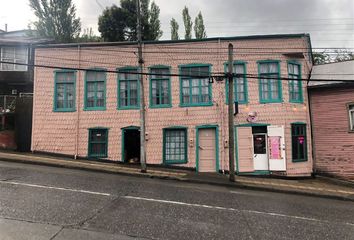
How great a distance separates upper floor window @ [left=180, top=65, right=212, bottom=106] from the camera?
56.6 feet

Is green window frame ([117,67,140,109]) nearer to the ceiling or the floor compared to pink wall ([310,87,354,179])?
nearer to the ceiling

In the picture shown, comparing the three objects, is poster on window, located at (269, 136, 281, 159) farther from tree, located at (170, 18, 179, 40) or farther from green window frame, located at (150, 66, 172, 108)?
tree, located at (170, 18, 179, 40)

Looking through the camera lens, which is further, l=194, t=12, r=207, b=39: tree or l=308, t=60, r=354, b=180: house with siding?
l=194, t=12, r=207, b=39: tree

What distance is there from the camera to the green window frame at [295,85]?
17.2m

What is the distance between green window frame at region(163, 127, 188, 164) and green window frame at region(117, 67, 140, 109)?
274 centimetres

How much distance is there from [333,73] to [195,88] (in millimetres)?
9039

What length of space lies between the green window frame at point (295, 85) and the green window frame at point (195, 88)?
188 inches

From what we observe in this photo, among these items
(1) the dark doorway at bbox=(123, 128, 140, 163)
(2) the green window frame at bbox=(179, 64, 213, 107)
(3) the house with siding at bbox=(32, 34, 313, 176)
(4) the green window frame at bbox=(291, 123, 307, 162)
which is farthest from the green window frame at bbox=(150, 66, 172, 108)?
(4) the green window frame at bbox=(291, 123, 307, 162)

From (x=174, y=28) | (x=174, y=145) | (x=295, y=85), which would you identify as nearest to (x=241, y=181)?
(x=174, y=145)

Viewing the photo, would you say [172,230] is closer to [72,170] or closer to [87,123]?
[72,170]

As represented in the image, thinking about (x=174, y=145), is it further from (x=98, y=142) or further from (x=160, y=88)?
(x=98, y=142)

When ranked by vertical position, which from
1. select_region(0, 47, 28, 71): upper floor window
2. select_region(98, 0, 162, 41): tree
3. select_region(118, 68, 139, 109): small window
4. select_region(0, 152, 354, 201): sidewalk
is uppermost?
select_region(98, 0, 162, 41): tree

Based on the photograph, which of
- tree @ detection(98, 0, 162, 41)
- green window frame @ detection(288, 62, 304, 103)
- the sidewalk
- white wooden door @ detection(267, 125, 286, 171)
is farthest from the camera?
tree @ detection(98, 0, 162, 41)

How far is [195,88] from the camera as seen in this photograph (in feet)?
57.0
